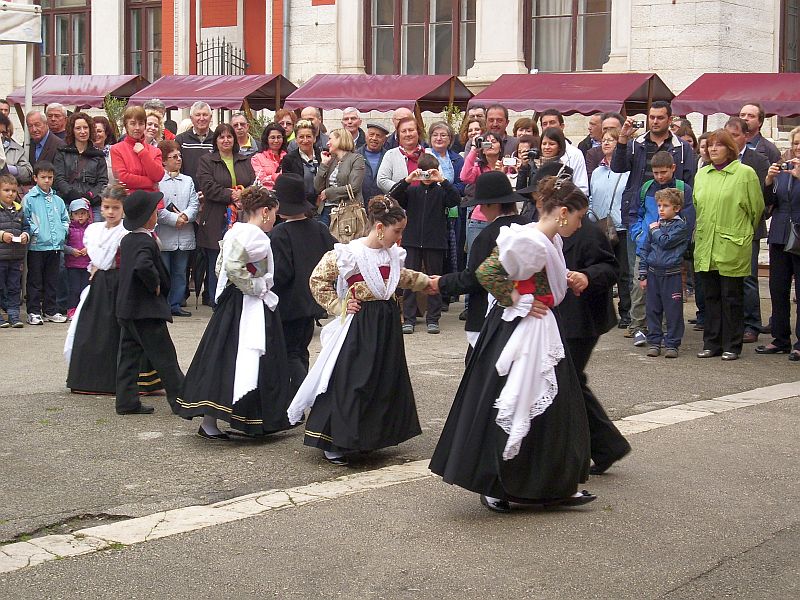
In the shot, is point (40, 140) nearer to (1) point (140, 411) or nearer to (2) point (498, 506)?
(1) point (140, 411)

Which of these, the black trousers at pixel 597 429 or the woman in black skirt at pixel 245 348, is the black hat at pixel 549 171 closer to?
the black trousers at pixel 597 429

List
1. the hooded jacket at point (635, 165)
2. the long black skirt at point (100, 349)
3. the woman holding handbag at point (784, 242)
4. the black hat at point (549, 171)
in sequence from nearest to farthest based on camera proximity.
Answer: the black hat at point (549, 171)
the long black skirt at point (100, 349)
the woman holding handbag at point (784, 242)
the hooded jacket at point (635, 165)

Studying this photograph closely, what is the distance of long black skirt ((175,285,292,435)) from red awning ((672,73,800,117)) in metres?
9.74

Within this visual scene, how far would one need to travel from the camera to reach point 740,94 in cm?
1623

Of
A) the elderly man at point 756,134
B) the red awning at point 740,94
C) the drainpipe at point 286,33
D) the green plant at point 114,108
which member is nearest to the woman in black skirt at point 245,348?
the elderly man at point 756,134

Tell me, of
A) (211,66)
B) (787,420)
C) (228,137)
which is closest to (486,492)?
(787,420)

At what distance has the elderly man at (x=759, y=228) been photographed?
11469mm

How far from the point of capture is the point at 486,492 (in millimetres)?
6016

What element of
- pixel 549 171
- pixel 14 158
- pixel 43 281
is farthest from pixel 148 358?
pixel 14 158

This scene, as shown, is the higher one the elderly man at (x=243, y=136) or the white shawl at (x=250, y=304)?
the elderly man at (x=243, y=136)

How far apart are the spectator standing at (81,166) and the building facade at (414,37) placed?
9295 mm

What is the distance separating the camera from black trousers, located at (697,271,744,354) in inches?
428

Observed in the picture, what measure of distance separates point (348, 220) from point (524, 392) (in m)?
6.21

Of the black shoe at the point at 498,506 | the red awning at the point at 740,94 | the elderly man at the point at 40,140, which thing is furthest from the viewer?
the red awning at the point at 740,94
